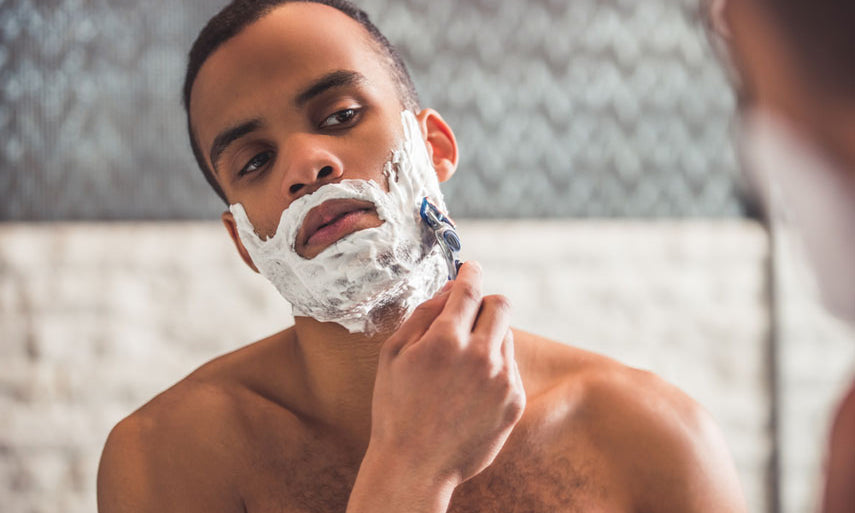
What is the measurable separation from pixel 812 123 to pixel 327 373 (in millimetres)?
717

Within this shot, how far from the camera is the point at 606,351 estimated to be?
150 centimetres

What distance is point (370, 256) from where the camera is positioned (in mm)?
774

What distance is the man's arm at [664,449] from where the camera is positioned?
87cm

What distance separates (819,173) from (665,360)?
1.27m

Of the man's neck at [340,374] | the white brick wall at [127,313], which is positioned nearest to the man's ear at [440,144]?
the man's neck at [340,374]

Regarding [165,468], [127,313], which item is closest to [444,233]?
[165,468]

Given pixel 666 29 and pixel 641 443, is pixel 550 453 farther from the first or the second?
pixel 666 29

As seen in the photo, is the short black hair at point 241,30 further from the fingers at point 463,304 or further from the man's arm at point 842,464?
the man's arm at point 842,464

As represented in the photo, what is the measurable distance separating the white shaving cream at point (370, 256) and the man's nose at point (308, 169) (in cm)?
1

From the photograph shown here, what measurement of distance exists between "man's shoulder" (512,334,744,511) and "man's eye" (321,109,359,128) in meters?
0.37

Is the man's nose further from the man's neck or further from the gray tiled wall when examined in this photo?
the gray tiled wall

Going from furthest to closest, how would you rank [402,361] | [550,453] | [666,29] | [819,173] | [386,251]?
[666,29] < [550,453] < [386,251] < [402,361] < [819,173]

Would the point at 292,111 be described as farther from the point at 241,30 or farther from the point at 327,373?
the point at 327,373

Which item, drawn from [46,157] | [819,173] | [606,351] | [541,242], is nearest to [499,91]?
[541,242]
